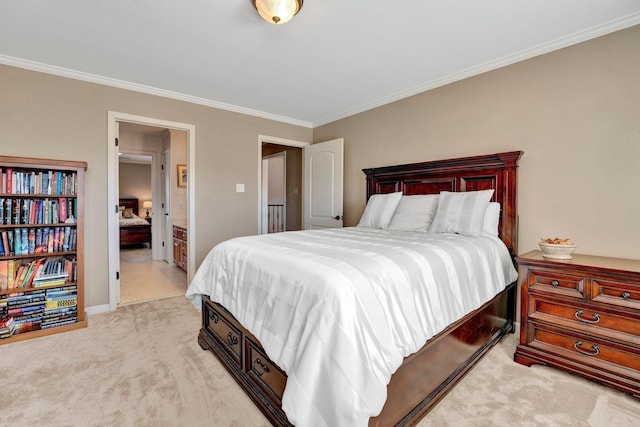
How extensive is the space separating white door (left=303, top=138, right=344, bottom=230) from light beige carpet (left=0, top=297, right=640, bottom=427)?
2418 millimetres

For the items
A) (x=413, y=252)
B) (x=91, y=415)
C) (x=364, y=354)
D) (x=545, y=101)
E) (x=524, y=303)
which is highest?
(x=545, y=101)

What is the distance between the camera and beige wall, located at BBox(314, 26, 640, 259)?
202 cm

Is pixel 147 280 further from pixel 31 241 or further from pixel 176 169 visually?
pixel 176 169

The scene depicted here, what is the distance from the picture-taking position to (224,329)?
190 cm

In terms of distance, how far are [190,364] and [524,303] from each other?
239 centimetres

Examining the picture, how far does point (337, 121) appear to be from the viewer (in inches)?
169

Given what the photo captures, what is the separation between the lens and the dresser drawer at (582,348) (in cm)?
168

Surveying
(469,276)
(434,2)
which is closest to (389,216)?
(469,276)

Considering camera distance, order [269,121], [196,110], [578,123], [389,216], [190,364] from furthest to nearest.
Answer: [269,121]
[196,110]
[389,216]
[578,123]
[190,364]

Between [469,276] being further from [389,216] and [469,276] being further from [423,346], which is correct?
[389,216]

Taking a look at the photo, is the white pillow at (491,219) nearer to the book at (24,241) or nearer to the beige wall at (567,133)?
the beige wall at (567,133)

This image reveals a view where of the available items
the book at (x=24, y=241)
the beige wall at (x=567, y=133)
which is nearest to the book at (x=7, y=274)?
the book at (x=24, y=241)

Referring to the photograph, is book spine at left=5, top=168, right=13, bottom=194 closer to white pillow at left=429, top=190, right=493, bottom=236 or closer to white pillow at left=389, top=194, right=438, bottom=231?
white pillow at left=389, top=194, right=438, bottom=231

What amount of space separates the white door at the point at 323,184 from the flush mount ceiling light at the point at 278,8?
7.35ft
